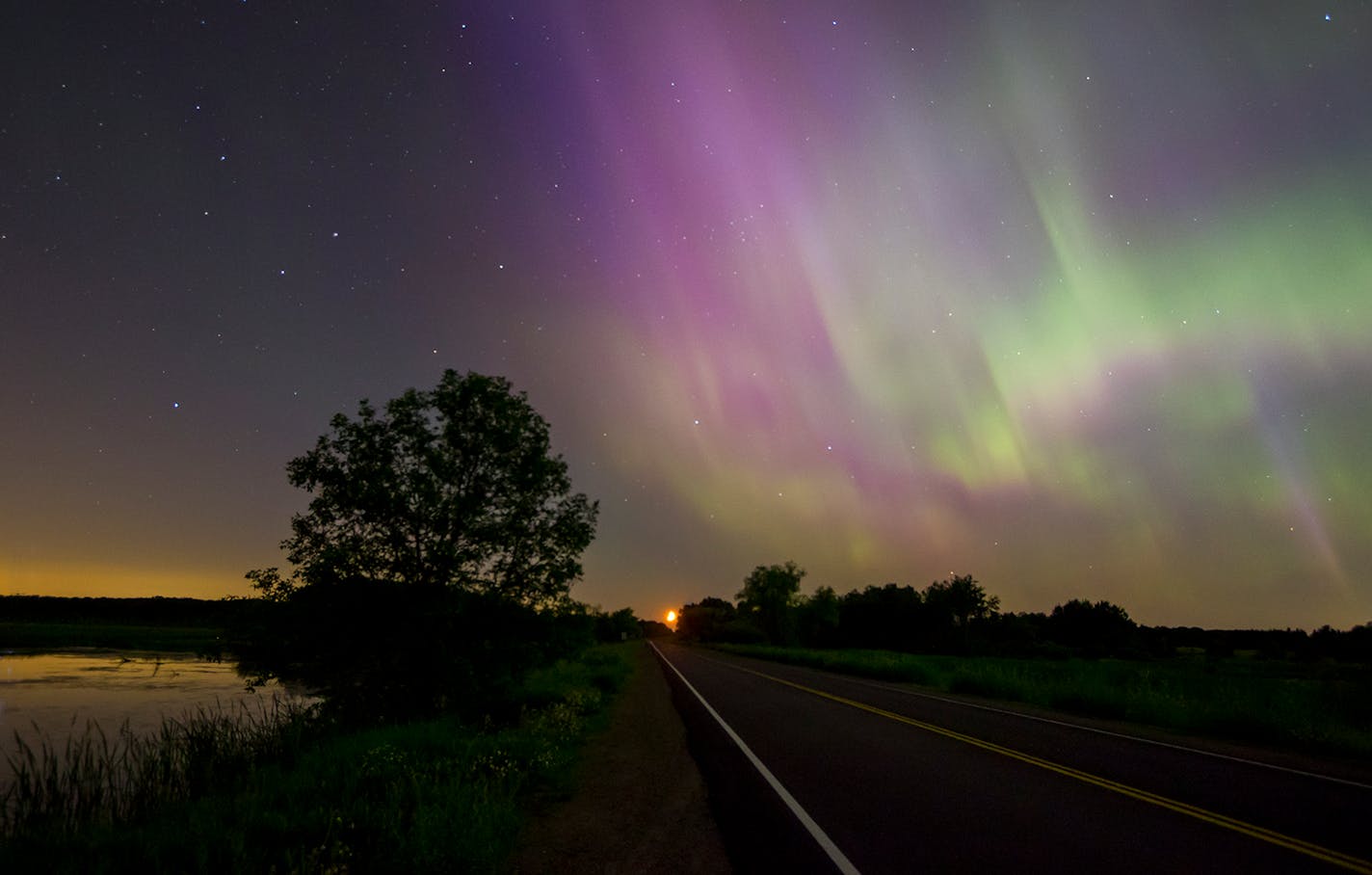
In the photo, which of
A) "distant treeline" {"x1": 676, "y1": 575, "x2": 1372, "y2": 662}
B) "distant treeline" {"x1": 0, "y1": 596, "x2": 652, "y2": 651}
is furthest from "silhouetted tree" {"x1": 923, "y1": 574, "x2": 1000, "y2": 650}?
"distant treeline" {"x1": 0, "y1": 596, "x2": 652, "y2": 651}

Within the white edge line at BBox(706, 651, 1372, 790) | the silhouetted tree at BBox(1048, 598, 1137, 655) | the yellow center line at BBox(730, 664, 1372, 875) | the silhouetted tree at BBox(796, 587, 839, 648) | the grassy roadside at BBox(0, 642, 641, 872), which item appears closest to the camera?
the grassy roadside at BBox(0, 642, 641, 872)

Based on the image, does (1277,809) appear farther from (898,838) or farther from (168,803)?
(168,803)

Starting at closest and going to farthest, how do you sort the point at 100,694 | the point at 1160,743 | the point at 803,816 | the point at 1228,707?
the point at 803,816 → the point at 1160,743 → the point at 1228,707 → the point at 100,694

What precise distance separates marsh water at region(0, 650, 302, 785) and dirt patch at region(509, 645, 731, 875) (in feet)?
38.4

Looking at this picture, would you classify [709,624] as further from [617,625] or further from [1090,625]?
[1090,625]

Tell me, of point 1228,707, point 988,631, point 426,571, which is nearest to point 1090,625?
point 988,631

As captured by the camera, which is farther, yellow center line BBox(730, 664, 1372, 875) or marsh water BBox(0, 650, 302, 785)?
marsh water BBox(0, 650, 302, 785)

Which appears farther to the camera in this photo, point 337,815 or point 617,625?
point 617,625

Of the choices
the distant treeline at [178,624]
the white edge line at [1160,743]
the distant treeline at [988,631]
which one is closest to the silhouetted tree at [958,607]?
the distant treeline at [988,631]

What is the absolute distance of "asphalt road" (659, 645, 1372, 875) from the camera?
6289 mm

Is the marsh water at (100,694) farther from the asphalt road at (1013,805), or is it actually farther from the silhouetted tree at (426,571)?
the asphalt road at (1013,805)

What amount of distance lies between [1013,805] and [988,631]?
107 meters

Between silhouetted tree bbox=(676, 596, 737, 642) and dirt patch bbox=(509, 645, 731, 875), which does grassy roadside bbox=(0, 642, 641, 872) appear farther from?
silhouetted tree bbox=(676, 596, 737, 642)

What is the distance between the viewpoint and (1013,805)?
8.28 meters
